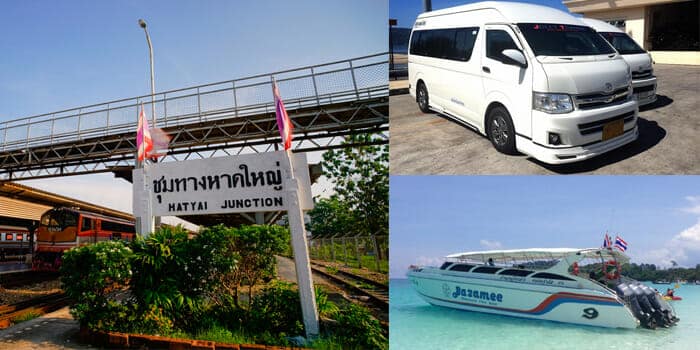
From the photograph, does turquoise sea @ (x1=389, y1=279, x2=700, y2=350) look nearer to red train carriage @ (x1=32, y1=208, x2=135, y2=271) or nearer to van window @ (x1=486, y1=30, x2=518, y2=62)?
van window @ (x1=486, y1=30, x2=518, y2=62)

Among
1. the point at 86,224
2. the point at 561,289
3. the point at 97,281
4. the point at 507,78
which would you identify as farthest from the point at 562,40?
the point at 86,224

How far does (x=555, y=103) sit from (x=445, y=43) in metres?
2.62

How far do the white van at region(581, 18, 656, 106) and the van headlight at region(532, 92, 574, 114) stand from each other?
292 cm

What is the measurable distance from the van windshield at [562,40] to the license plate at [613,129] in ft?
2.92

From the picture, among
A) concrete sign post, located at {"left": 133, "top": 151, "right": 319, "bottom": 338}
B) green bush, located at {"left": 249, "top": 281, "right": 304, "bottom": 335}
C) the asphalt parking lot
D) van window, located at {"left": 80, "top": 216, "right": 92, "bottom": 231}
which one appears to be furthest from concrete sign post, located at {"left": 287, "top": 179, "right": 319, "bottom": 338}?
van window, located at {"left": 80, "top": 216, "right": 92, "bottom": 231}

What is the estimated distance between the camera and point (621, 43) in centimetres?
1020

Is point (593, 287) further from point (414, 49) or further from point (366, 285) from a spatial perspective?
point (414, 49)

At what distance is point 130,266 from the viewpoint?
572 cm

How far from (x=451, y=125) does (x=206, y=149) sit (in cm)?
795

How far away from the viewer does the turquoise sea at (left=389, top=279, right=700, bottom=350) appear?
13.6m

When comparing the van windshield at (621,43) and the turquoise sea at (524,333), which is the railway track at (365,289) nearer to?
the turquoise sea at (524,333)

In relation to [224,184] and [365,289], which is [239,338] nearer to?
[224,184]

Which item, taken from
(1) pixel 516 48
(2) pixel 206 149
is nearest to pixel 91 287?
(1) pixel 516 48

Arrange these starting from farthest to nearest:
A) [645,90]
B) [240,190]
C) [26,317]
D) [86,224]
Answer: [86,224] → [645,90] → [26,317] → [240,190]
